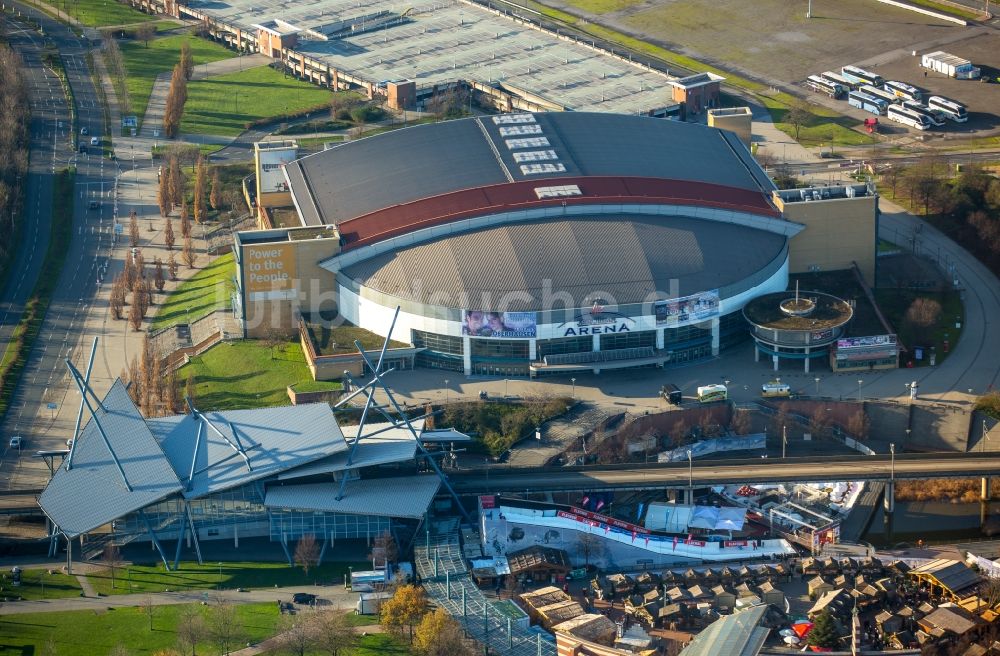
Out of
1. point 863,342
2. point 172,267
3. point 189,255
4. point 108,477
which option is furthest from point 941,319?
point 108,477

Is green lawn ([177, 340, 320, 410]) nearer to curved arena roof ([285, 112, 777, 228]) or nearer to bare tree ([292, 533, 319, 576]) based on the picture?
curved arena roof ([285, 112, 777, 228])

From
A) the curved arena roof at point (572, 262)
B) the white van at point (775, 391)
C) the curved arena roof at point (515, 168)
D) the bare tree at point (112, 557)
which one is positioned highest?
the curved arena roof at point (515, 168)

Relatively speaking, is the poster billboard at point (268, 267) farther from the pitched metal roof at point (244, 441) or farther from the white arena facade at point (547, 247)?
the pitched metal roof at point (244, 441)

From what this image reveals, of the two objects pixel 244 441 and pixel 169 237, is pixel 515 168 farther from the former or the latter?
pixel 244 441

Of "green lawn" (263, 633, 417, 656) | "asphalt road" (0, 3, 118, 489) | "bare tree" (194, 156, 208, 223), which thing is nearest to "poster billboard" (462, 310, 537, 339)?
"asphalt road" (0, 3, 118, 489)

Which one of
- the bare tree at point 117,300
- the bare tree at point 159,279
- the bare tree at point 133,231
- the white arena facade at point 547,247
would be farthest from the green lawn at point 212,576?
the bare tree at point 133,231

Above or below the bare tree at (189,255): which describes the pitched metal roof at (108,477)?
below

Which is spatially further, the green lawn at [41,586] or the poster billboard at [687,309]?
the poster billboard at [687,309]
